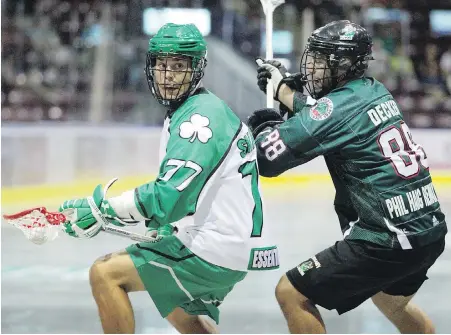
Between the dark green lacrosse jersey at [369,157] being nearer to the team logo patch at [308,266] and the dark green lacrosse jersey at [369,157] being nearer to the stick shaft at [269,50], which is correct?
the team logo patch at [308,266]

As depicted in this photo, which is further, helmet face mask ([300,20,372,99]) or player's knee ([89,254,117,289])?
helmet face mask ([300,20,372,99])

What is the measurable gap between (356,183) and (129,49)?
682 centimetres

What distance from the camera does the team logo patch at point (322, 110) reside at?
3.02 metres

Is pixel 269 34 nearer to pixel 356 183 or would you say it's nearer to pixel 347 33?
pixel 347 33

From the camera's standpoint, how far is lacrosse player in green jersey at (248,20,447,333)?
301 cm

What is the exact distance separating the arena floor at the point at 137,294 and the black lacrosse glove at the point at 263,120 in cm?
106

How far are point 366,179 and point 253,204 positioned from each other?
0.39 meters

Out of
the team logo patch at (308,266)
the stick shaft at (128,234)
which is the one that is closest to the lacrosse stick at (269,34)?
the team logo patch at (308,266)

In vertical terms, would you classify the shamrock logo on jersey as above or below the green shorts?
above

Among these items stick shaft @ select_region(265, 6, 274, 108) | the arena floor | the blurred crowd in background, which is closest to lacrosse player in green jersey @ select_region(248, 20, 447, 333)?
stick shaft @ select_region(265, 6, 274, 108)

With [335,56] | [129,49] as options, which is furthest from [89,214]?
[129,49]

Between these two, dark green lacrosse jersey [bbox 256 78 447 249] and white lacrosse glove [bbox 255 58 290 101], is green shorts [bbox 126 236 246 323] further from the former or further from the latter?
white lacrosse glove [bbox 255 58 290 101]

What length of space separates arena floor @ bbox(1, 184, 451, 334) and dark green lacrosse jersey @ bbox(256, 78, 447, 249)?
1069 mm

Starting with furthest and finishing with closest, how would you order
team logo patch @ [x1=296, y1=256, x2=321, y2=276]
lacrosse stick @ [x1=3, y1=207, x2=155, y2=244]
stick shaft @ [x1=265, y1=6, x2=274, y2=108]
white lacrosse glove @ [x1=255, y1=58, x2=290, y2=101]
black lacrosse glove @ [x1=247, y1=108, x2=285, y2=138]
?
stick shaft @ [x1=265, y1=6, x2=274, y2=108], white lacrosse glove @ [x1=255, y1=58, x2=290, y2=101], black lacrosse glove @ [x1=247, y1=108, x2=285, y2=138], team logo patch @ [x1=296, y1=256, x2=321, y2=276], lacrosse stick @ [x1=3, y1=207, x2=155, y2=244]
